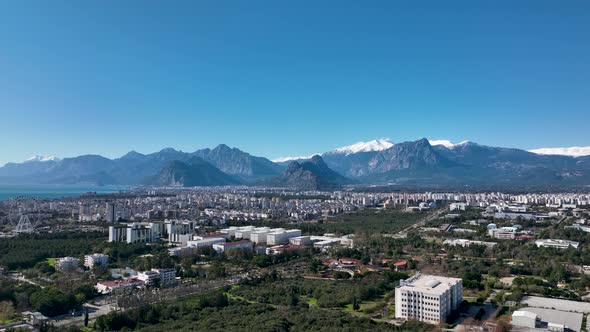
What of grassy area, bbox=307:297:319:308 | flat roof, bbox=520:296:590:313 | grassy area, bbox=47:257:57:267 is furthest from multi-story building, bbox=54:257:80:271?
flat roof, bbox=520:296:590:313

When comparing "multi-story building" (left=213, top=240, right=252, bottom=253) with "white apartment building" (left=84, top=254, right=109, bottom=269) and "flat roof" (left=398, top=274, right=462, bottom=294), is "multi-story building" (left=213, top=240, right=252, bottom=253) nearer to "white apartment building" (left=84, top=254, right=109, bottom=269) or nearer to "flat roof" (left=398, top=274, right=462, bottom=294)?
"white apartment building" (left=84, top=254, right=109, bottom=269)

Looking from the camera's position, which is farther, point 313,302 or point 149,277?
point 149,277

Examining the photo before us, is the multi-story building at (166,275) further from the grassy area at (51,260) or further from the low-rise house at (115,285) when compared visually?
the grassy area at (51,260)

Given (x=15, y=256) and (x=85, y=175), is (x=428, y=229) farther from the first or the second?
(x=85, y=175)

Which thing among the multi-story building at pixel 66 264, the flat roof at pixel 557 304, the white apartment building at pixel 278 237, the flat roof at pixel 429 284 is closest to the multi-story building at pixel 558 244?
the flat roof at pixel 557 304

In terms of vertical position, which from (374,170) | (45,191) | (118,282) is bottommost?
(118,282)

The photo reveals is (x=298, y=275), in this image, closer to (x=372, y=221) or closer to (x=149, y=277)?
(x=149, y=277)

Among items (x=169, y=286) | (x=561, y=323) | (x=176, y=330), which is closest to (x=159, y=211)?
(x=169, y=286)

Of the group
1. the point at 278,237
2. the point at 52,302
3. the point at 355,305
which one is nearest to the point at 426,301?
the point at 355,305
